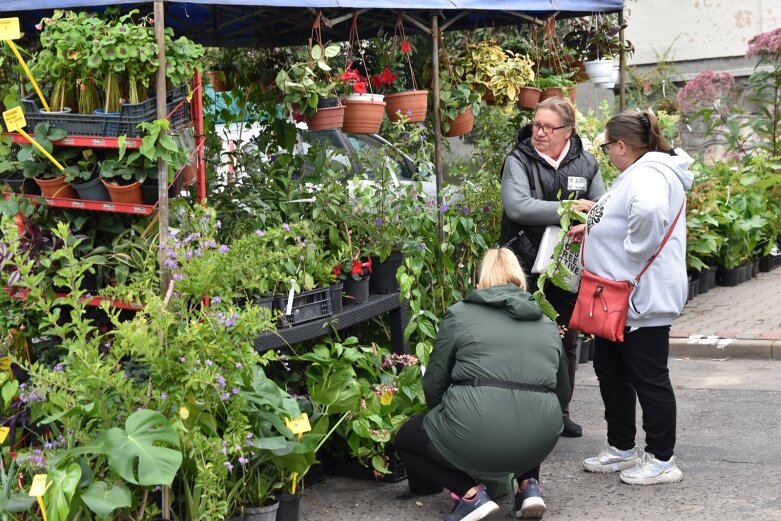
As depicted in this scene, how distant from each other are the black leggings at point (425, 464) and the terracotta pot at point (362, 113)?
176 cm

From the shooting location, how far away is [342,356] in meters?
5.36

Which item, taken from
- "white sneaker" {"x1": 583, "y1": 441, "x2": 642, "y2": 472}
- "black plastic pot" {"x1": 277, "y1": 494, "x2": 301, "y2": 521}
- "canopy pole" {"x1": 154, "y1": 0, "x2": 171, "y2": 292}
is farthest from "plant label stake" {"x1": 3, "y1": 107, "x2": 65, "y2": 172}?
"white sneaker" {"x1": 583, "y1": 441, "x2": 642, "y2": 472}

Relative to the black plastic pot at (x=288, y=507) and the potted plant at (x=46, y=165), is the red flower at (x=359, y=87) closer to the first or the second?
the potted plant at (x=46, y=165)

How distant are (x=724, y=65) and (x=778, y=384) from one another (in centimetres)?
1010

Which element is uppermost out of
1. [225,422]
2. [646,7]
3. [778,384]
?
[646,7]

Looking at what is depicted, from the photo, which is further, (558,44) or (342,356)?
(558,44)

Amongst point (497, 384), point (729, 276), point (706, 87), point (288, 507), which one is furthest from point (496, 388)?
point (706, 87)

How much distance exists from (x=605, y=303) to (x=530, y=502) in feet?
3.31

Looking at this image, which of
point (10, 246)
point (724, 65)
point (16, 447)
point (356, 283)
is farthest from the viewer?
point (724, 65)

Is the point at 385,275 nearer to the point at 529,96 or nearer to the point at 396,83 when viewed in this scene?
the point at 396,83

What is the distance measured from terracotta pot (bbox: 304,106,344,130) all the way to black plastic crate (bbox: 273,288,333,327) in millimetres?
948

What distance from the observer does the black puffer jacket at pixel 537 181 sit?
584 cm

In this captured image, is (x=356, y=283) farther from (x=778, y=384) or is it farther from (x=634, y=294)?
(x=778, y=384)

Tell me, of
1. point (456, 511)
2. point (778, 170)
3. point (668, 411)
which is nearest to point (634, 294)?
point (668, 411)
